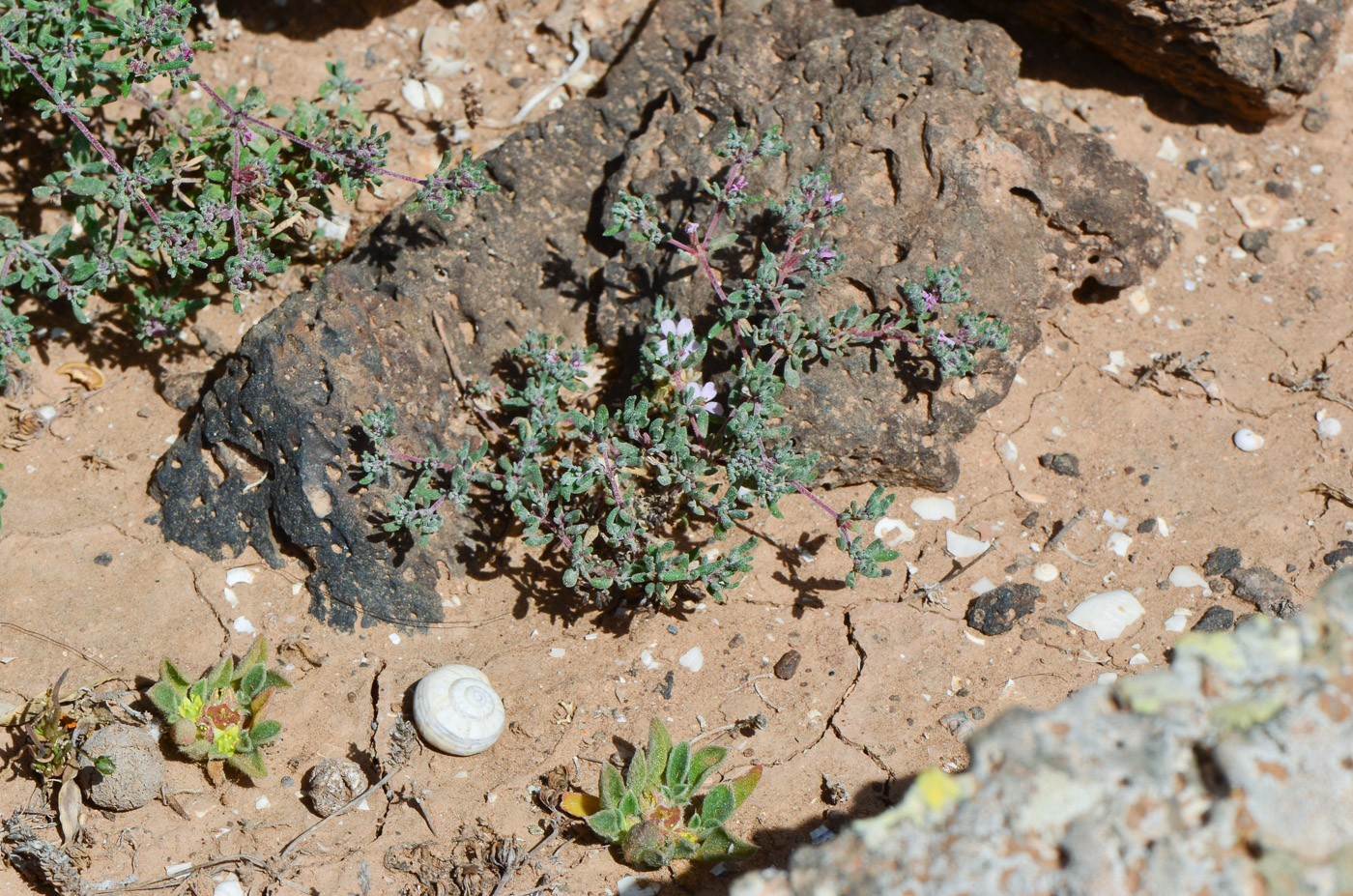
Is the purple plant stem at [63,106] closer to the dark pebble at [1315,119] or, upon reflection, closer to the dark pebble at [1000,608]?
the dark pebble at [1000,608]

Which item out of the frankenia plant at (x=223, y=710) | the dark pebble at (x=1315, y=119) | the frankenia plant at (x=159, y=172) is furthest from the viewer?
the dark pebble at (x=1315, y=119)

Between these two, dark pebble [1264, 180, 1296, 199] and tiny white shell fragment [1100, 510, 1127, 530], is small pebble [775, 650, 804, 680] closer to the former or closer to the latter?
tiny white shell fragment [1100, 510, 1127, 530]

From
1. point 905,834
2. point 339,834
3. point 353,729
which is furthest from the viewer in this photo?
point 353,729

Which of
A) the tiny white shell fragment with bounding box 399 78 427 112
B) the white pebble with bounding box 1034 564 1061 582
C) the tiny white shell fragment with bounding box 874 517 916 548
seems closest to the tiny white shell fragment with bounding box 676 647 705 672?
the tiny white shell fragment with bounding box 874 517 916 548

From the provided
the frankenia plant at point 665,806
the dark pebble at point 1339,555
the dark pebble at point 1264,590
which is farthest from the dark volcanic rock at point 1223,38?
the frankenia plant at point 665,806

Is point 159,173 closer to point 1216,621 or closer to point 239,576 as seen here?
point 239,576

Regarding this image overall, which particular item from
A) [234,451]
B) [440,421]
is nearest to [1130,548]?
[440,421]

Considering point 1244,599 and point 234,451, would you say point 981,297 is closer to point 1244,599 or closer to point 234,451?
point 1244,599
